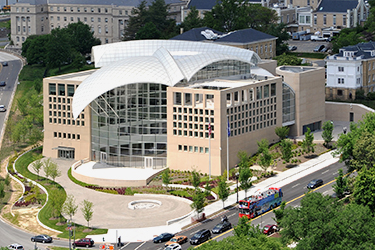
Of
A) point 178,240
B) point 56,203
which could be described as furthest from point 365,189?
point 56,203

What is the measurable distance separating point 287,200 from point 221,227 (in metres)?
15.7

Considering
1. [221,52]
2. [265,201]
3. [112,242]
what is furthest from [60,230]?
[221,52]

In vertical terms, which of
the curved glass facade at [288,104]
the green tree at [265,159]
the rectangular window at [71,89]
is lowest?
the green tree at [265,159]

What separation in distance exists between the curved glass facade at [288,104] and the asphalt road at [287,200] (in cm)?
1894

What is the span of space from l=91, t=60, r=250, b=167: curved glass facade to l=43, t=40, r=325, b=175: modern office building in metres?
0.17

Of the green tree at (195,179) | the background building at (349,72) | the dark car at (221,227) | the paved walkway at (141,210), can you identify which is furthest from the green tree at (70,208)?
the background building at (349,72)

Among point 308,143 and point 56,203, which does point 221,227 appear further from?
point 308,143

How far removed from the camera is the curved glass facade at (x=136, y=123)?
15525cm

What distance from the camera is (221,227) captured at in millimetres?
122938

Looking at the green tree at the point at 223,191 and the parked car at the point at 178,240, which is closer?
the parked car at the point at 178,240

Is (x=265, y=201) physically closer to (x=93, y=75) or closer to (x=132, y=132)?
(x=132, y=132)

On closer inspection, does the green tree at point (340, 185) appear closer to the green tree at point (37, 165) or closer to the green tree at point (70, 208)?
the green tree at point (70, 208)

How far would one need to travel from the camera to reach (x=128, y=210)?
448ft

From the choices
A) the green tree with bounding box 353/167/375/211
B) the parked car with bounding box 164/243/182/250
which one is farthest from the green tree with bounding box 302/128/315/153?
the parked car with bounding box 164/243/182/250
